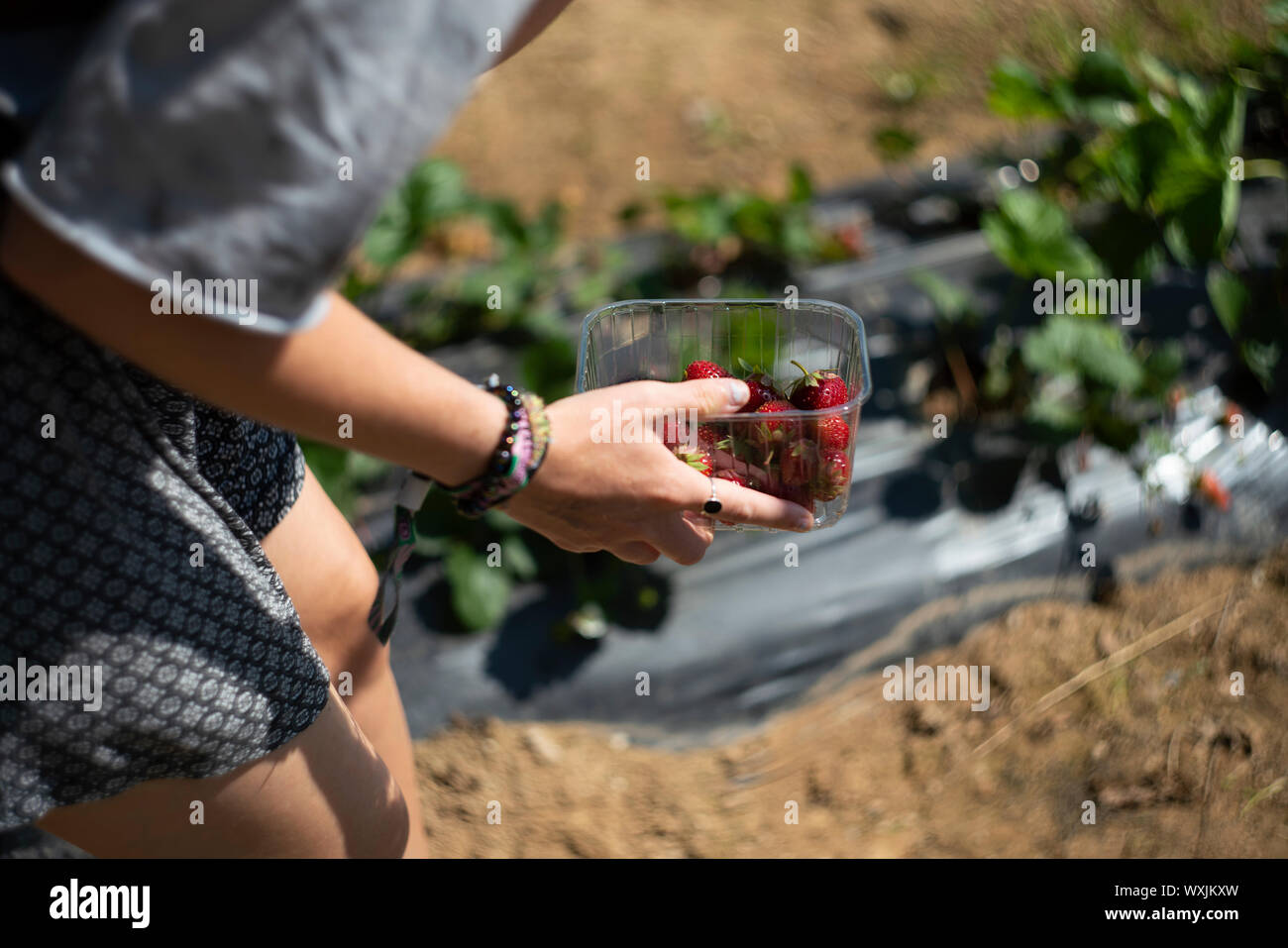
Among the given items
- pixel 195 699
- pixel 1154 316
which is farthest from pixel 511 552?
pixel 1154 316

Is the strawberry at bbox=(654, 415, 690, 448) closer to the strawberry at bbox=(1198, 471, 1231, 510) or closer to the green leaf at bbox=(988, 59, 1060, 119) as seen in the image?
the strawberry at bbox=(1198, 471, 1231, 510)

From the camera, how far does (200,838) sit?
1.10m

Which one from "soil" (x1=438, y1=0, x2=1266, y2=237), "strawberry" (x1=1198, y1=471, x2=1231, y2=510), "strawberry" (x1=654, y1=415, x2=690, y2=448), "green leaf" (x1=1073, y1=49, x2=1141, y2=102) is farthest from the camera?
"soil" (x1=438, y1=0, x2=1266, y2=237)

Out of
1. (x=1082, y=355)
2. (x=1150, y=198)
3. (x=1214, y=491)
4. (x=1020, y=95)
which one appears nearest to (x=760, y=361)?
(x=1082, y=355)

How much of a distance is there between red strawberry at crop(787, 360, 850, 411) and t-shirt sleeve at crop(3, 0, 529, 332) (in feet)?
2.25

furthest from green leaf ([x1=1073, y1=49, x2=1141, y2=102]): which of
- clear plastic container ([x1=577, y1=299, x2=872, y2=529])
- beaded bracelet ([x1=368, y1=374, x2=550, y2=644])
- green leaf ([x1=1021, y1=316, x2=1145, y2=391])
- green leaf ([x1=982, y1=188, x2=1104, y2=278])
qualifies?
beaded bracelet ([x1=368, y1=374, x2=550, y2=644])

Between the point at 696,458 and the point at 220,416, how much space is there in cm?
51

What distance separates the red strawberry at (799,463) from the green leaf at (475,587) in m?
1.05

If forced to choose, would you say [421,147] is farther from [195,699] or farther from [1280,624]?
[1280,624]

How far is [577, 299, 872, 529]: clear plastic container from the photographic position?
4.01 ft

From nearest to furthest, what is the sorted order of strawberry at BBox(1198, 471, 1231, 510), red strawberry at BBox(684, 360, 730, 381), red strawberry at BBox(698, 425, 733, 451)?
red strawberry at BBox(698, 425, 733, 451), red strawberry at BBox(684, 360, 730, 381), strawberry at BBox(1198, 471, 1231, 510)
